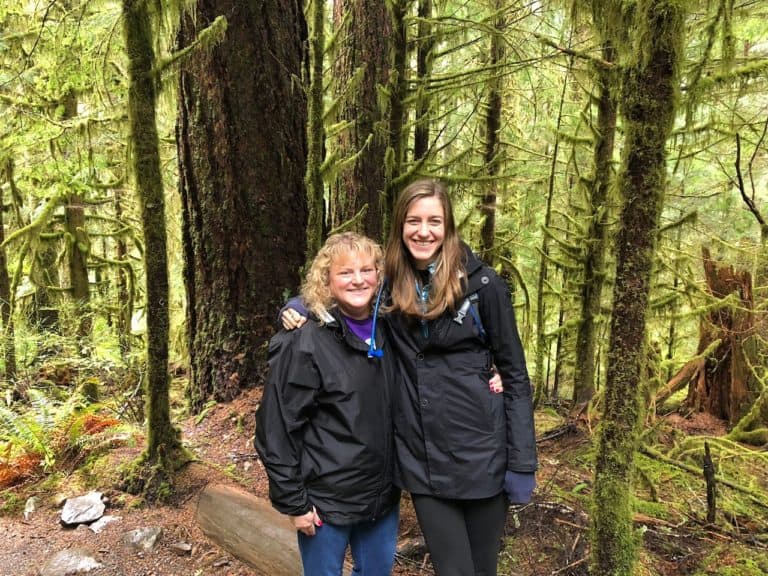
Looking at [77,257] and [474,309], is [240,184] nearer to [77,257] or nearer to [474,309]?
[474,309]

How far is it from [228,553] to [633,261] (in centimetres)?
337

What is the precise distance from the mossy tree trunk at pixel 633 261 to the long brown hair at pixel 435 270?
969mm

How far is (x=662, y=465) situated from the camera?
5.45 meters

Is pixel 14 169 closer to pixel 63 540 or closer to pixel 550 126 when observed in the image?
pixel 63 540

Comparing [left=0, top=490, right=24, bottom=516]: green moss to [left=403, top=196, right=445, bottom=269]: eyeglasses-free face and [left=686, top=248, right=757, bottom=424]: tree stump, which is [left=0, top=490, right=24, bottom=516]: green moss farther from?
[left=686, top=248, right=757, bottom=424]: tree stump

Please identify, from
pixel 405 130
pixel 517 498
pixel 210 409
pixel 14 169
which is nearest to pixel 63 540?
pixel 210 409

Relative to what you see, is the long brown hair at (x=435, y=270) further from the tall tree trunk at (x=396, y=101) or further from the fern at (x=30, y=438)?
the fern at (x=30, y=438)

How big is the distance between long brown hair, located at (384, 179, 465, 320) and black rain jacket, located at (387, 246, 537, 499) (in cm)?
7

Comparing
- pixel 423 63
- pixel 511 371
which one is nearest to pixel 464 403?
pixel 511 371

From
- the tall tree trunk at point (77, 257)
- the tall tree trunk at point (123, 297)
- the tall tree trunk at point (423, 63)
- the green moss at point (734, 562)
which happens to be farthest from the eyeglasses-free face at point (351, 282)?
the tall tree trunk at point (77, 257)

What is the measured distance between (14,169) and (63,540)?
7.80 metres

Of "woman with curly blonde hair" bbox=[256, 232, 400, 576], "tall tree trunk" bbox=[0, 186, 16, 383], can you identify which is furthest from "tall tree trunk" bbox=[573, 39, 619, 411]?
"tall tree trunk" bbox=[0, 186, 16, 383]

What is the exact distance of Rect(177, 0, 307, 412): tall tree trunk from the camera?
4738 mm

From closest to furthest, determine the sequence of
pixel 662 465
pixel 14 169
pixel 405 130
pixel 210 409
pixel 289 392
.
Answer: pixel 289 392 → pixel 405 130 → pixel 210 409 → pixel 662 465 → pixel 14 169
